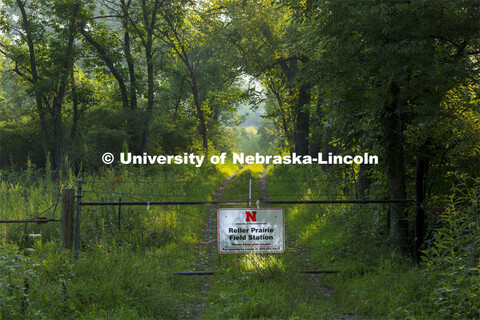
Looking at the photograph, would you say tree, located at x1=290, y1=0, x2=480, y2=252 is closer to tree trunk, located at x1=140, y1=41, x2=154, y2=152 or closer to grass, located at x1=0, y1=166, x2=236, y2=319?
grass, located at x1=0, y1=166, x2=236, y2=319

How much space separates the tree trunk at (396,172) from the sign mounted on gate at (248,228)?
2119mm

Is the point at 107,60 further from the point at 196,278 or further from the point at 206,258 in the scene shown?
the point at 196,278

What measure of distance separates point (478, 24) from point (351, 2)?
1856 mm

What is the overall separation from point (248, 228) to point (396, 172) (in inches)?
115

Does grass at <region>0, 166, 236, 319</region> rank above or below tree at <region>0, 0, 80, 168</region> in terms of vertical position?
below

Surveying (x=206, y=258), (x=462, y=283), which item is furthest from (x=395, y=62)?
(x=206, y=258)

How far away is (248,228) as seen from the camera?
7695mm

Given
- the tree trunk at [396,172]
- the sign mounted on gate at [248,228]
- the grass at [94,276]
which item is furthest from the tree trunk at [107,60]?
the tree trunk at [396,172]

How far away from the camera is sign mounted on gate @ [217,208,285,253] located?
7.59m

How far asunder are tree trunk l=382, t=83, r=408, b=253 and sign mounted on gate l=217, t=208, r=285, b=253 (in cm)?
212

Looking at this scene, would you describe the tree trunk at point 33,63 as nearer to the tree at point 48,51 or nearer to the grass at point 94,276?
the tree at point 48,51

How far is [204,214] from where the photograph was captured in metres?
14.1

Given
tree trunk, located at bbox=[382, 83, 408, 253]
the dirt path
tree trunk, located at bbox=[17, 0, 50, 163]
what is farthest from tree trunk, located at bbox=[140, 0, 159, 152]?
tree trunk, located at bbox=[382, 83, 408, 253]

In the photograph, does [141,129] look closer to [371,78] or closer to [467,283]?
[371,78]
